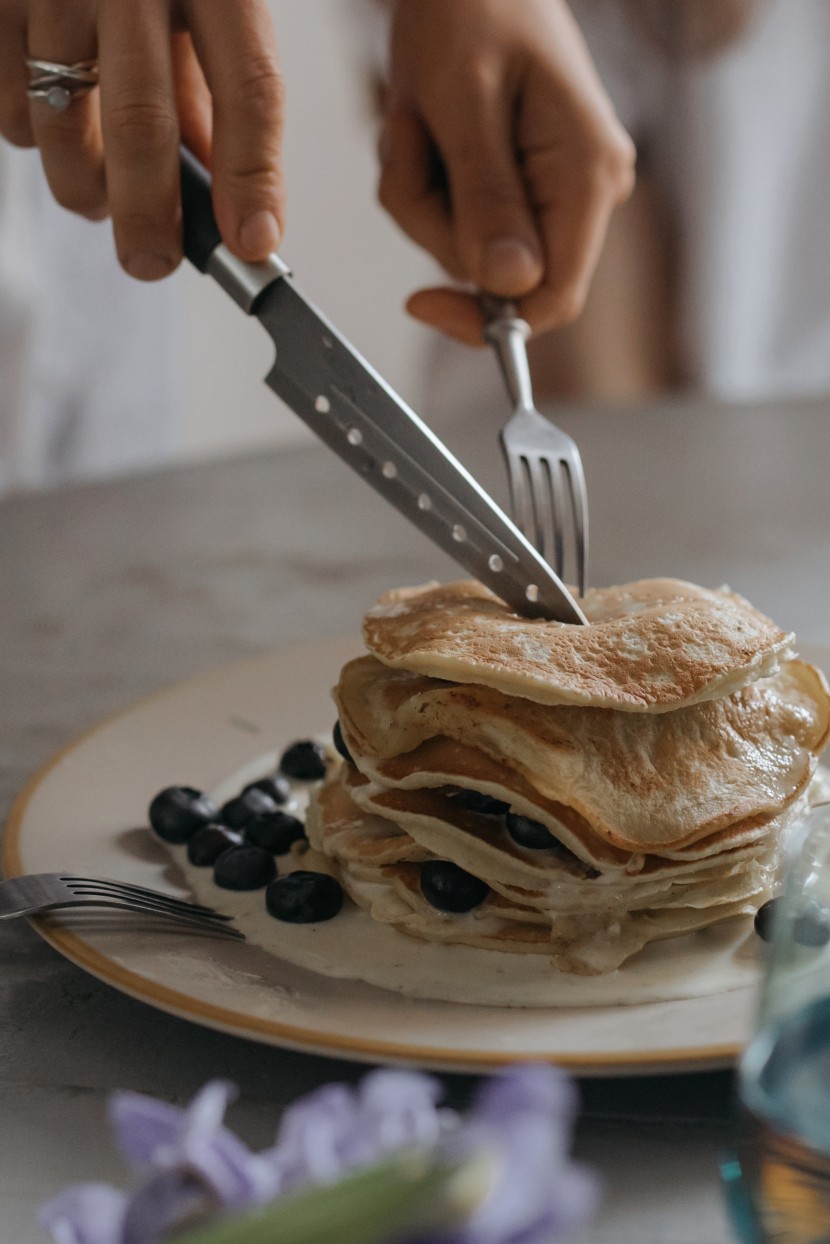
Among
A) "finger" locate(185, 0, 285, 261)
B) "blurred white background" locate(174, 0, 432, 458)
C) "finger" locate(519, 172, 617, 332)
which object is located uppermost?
"finger" locate(185, 0, 285, 261)

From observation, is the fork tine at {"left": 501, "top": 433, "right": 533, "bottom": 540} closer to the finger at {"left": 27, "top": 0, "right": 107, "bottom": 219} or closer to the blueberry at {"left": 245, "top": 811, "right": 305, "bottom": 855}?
the blueberry at {"left": 245, "top": 811, "right": 305, "bottom": 855}

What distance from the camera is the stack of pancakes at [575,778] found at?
1.16 m

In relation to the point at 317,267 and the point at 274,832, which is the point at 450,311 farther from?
the point at 317,267

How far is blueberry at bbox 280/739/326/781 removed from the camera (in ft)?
5.16

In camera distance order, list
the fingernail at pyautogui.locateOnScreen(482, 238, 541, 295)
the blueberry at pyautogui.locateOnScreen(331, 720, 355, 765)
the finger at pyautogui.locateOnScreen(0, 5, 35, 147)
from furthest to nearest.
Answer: the fingernail at pyautogui.locateOnScreen(482, 238, 541, 295) → the finger at pyautogui.locateOnScreen(0, 5, 35, 147) → the blueberry at pyautogui.locateOnScreen(331, 720, 355, 765)

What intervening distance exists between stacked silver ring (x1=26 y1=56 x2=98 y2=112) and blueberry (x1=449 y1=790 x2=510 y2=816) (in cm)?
86

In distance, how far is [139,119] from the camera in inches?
53.9

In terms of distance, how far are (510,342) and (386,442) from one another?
0.46 m

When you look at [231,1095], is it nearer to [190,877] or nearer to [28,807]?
[190,877]

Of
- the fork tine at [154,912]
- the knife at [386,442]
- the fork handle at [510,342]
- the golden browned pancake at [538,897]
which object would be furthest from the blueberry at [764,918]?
the fork handle at [510,342]

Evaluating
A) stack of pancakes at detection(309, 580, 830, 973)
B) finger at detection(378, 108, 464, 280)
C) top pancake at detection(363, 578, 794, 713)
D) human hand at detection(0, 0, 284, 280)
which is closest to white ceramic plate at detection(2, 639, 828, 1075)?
stack of pancakes at detection(309, 580, 830, 973)

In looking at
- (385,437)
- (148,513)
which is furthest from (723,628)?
(148,513)

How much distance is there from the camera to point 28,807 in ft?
4.77

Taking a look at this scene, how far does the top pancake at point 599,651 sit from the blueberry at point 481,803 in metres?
0.10
